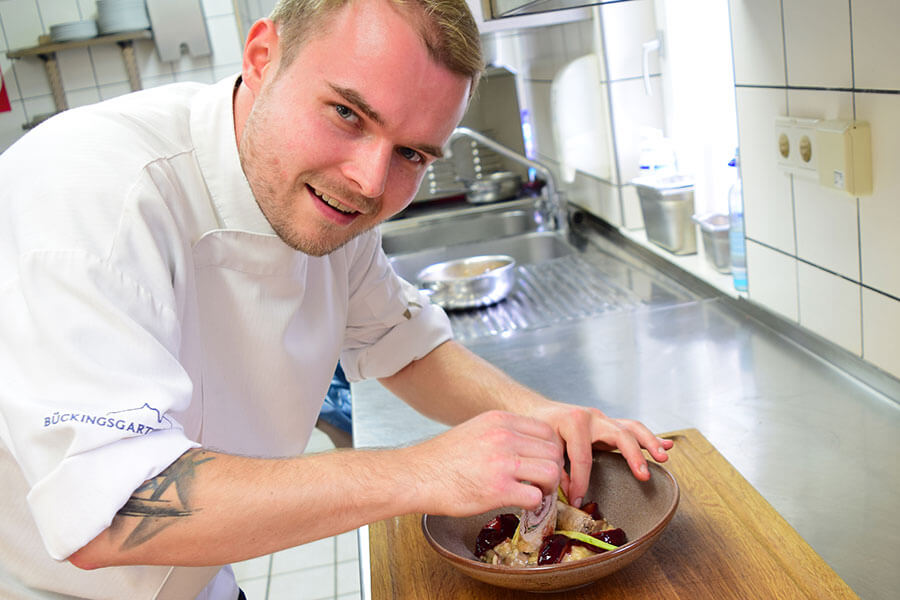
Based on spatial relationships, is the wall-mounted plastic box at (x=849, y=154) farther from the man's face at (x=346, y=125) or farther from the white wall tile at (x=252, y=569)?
the white wall tile at (x=252, y=569)

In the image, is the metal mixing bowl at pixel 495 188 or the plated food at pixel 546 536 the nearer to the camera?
the plated food at pixel 546 536

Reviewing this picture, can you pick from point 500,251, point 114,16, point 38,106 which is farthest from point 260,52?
point 38,106

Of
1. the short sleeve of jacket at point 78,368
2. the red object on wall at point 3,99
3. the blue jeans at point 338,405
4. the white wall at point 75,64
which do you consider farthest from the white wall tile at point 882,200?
the red object on wall at point 3,99

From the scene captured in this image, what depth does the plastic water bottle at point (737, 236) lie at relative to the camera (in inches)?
67.7

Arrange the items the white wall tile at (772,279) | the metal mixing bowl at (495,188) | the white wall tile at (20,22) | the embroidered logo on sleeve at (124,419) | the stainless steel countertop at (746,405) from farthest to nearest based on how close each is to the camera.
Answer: the white wall tile at (20,22) → the metal mixing bowl at (495,188) → the white wall tile at (772,279) → the stainless steel countertop at (746,405) → the embroidered logo on sleeve at (124,419)

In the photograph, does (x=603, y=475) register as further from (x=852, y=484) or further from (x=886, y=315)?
(x=886, y=315)

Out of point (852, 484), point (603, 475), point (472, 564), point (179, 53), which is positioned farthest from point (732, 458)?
point (179, 53)

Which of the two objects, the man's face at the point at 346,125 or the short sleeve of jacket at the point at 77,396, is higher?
the man's face at the point at 346,125

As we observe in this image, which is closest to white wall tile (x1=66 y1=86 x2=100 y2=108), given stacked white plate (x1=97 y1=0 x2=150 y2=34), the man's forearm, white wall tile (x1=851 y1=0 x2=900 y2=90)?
stacked white plate (x1=97 y1=0 x2=150 y2=34)

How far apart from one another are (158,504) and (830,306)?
1.12 m

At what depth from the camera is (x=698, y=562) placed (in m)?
0.86

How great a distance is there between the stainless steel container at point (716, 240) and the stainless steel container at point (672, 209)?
12cm

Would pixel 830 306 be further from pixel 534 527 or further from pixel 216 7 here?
pixel 216 7

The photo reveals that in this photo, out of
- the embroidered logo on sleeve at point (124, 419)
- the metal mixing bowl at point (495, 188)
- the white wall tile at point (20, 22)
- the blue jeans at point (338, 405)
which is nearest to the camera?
the embroidered logo on sleeve at point (124, 419)
